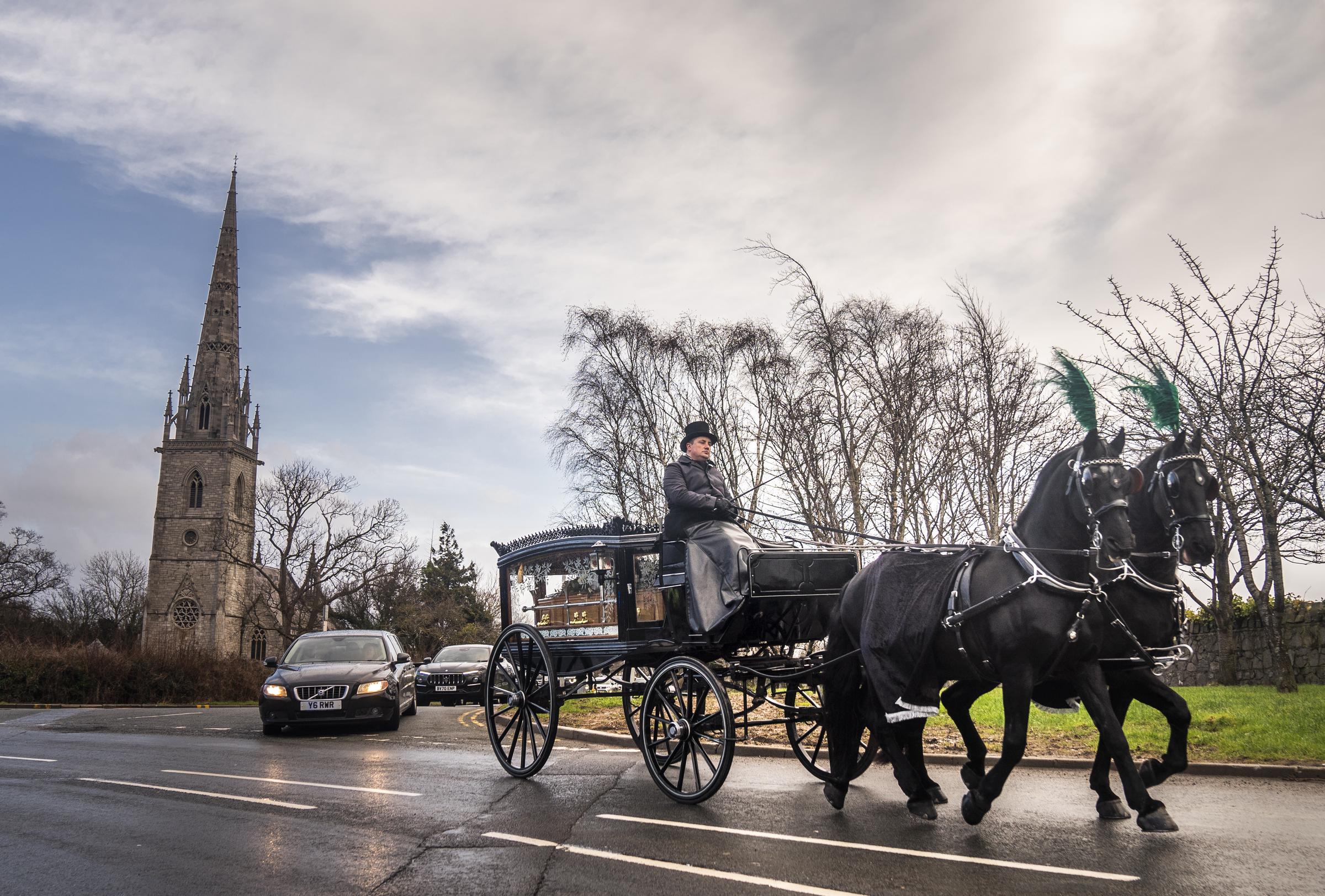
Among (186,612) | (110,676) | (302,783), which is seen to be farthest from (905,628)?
(186,612)

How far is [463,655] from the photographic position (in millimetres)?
25203

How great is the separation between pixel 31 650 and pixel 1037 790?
969 inches

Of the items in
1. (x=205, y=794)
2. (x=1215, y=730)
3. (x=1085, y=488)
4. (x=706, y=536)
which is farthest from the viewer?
(x=1215, y=730)

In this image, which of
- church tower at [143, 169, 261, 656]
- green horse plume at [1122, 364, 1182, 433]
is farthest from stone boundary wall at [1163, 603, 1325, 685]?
church tower at [143, 169, 261, 656]

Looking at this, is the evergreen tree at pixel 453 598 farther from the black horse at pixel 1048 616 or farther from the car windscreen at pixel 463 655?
the black horse at pixel 1048 616

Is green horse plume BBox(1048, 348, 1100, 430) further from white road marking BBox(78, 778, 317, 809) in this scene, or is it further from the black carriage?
white road marking BBox(78, 778, 317, 809)

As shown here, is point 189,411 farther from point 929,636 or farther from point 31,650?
point 929,636

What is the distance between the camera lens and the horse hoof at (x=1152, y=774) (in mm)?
6359

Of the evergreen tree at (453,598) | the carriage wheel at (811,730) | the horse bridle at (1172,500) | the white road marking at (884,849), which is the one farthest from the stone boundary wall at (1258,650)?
the evergreen tree at (453,598)

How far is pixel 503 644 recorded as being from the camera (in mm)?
9469

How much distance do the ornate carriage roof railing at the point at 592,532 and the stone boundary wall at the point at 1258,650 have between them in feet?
38.9

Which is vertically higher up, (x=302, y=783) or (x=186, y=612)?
(x=186, y=612)

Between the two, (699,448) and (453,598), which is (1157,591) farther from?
(453,598)

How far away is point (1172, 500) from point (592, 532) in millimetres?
4536
